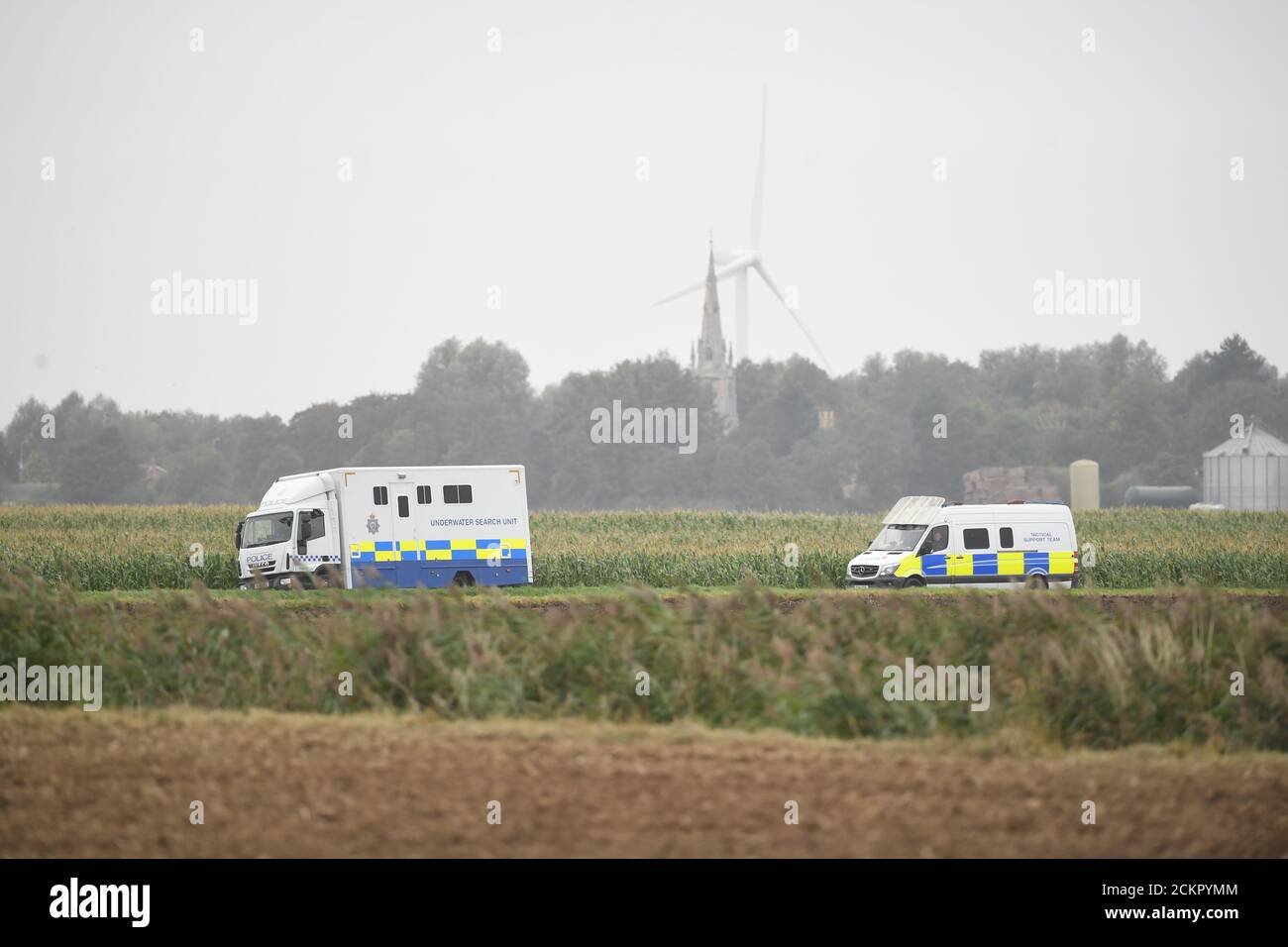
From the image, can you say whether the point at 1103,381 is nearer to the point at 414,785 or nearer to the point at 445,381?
the point at 445,381

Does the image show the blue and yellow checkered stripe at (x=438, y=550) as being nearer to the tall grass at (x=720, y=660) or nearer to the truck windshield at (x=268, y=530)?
the truck windshield at (x=268, y=530)

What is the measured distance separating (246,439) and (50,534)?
9003cm

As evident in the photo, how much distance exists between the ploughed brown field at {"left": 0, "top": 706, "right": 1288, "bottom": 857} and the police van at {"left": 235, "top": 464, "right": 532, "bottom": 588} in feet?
62.2

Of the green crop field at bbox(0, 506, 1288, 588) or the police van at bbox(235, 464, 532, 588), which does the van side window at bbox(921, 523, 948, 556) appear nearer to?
the green crop field at bbox(0, 506, 1288, 588)

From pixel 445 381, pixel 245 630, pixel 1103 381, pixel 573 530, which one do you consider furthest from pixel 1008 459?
pixel 245 630

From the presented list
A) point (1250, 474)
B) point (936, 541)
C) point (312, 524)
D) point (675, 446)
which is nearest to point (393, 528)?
point (312, 524)

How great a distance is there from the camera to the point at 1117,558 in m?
41.9

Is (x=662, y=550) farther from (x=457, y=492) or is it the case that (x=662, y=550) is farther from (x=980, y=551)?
(x=457, y=492)

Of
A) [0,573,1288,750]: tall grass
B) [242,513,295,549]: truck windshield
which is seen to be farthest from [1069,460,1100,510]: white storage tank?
[0,573,1288,750]: tall grass

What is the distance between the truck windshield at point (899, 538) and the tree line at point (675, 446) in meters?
91.1

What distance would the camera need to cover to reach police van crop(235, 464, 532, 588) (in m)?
33.0
